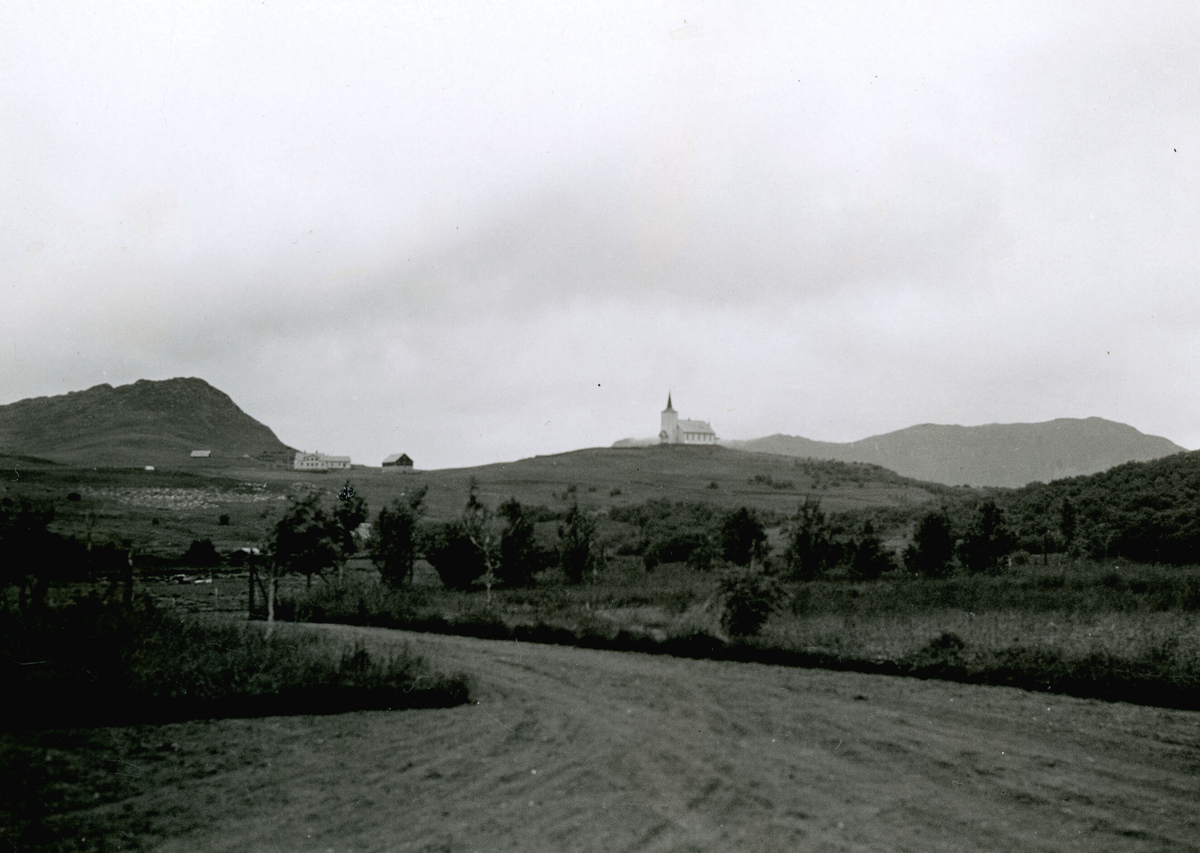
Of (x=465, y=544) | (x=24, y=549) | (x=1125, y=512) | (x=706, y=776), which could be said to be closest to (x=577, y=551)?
(x=465, y=544)

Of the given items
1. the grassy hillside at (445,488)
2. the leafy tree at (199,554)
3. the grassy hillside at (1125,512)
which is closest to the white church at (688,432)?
the grassy hillside at (445,488)

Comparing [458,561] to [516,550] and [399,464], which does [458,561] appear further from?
[399,464]

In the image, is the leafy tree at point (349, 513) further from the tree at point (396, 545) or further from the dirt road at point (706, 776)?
the dirt road at point (706, 776)

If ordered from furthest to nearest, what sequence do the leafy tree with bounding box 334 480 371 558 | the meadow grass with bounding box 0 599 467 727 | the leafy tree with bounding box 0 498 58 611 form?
the leafy tree with bounding box 334 480 371 558 < the leafy tree with bounding box 0 498 58 611 < the meadow grass with bounding box 0 599 467 727

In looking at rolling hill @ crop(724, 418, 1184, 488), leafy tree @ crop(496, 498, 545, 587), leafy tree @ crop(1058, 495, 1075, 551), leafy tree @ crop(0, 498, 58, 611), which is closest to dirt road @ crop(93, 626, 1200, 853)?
leafy tree @ crop(0, 498, 58, 611)

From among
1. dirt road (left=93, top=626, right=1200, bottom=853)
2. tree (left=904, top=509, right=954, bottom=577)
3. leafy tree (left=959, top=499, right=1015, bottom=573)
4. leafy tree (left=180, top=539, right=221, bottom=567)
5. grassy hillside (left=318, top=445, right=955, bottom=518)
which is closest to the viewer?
dirt road (left=93, top=626, right=1200, bottom=853)

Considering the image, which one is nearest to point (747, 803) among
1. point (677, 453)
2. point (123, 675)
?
point (123, 675)

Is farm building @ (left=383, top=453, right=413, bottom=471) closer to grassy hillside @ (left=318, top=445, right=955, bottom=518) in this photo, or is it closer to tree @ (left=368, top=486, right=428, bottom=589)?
grassy hillside @ (left=318, top=445, right=955, bottom=518)
